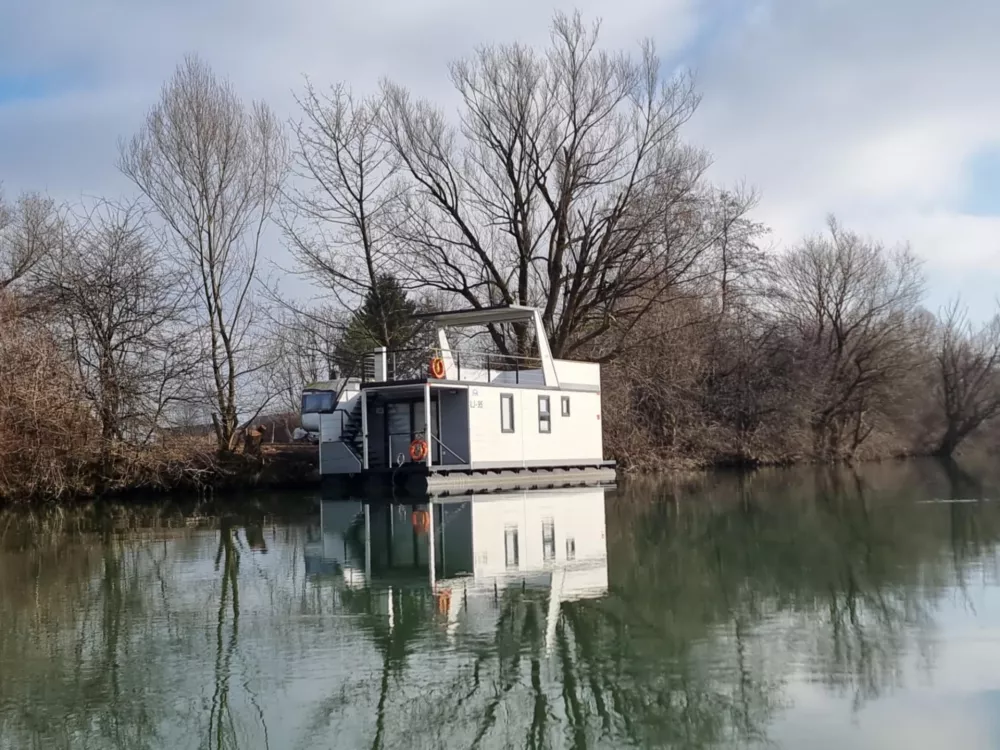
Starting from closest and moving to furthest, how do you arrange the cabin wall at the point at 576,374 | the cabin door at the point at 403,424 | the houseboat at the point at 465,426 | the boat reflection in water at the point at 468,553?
the boat reflection in water at the point at 468,553 < the houseboat at the point at 465,426 < the cabin door at the point at 403,424 < the cabin wall at the point at 576,374

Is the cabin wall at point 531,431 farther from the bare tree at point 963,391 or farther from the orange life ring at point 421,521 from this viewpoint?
the bare tree at point 963,391

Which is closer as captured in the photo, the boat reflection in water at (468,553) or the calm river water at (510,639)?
the calm river water at (510,639)

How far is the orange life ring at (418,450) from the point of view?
24220mm

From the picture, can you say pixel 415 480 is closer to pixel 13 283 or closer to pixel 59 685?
pixel 13 283

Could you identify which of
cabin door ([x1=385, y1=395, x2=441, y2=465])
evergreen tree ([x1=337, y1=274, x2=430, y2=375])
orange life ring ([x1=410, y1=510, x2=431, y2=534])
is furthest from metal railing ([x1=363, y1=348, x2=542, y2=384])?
orange life ring ([x1=410, y1=510, x2=431, y2=534])

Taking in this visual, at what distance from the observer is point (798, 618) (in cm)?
890

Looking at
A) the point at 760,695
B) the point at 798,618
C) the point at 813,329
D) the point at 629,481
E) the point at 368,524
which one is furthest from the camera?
the point at 813,329

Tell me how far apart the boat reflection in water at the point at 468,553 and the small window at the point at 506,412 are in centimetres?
466

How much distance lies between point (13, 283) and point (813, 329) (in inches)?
1280

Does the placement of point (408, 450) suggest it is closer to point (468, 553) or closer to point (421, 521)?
point (421, 521)

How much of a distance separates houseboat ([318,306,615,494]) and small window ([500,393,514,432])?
1.0 inches

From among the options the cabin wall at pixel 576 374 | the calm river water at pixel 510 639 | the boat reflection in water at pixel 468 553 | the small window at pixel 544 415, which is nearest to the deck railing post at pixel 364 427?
the boat reflection in water at pixel 468 553

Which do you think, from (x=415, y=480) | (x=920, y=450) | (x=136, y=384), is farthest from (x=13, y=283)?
(x=920, y=450)

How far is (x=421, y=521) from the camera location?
1794cm
